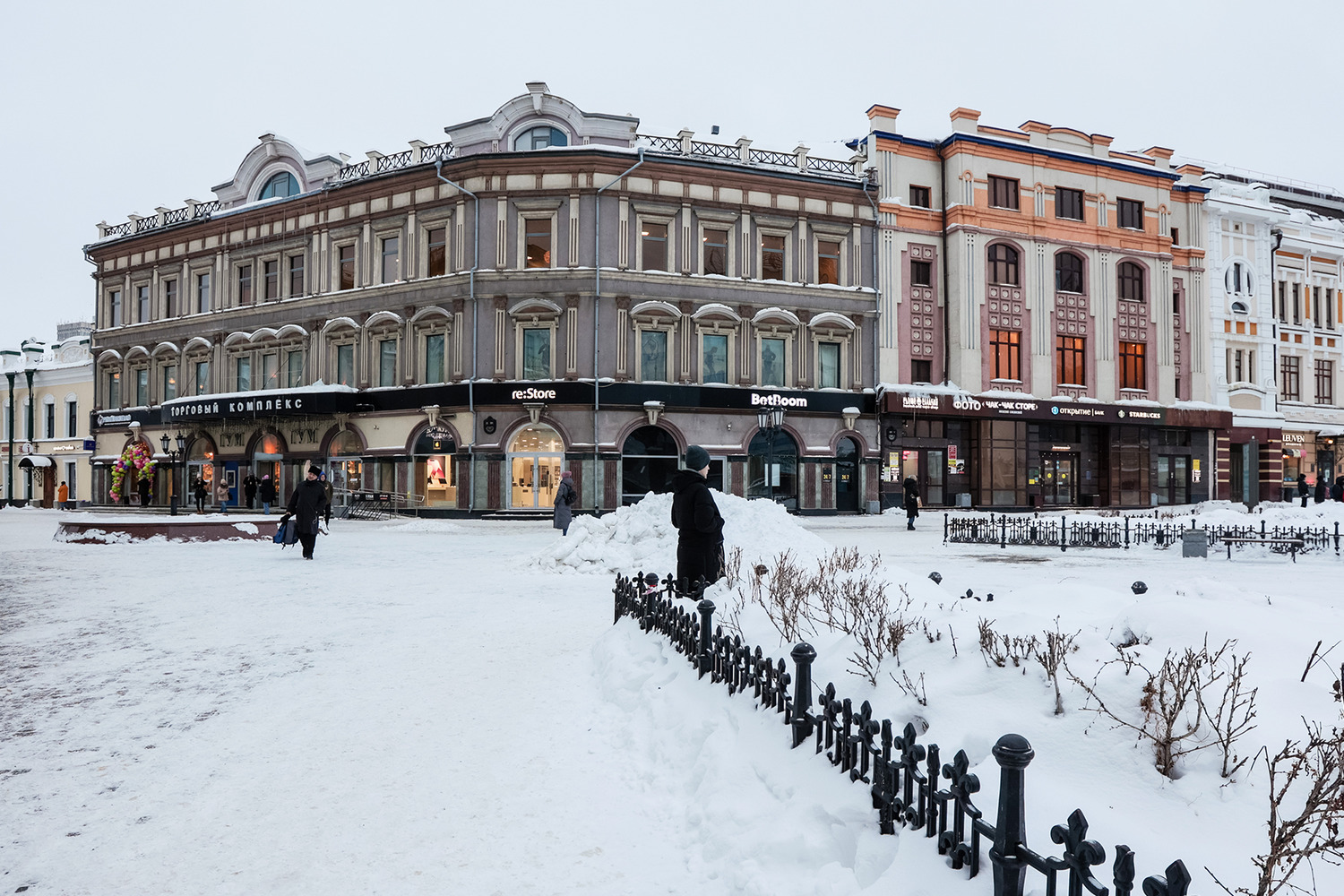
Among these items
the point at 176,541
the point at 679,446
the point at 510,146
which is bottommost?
the point at 176,541

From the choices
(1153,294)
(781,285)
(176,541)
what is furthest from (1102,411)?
(176,541)

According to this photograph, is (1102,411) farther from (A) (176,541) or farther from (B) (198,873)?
(B) (198,873)

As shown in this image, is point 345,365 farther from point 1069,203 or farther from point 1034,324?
point 1069,203

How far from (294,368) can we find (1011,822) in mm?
36765

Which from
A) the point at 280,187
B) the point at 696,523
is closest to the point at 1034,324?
the point at 696,523

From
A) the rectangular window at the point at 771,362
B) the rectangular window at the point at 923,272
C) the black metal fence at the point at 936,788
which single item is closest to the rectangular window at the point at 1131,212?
the rectangular window at the point at 923,272

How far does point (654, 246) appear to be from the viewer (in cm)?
3078

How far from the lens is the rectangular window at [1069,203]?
3575 centimetres

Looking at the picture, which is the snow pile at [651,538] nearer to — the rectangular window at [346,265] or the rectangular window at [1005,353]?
the rectangular window at [346,265]

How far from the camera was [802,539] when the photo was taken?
38.1ft

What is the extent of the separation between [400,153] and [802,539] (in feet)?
92.2

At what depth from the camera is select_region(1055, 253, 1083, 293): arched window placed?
35531 millimetres

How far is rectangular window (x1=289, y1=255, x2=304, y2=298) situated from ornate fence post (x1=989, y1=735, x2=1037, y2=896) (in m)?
37.1

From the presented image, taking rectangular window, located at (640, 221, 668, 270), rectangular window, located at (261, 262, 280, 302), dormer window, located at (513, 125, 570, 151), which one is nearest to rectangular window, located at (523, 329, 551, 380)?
rectangular window, located at (640, 221, 668, 270)
